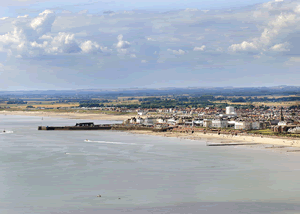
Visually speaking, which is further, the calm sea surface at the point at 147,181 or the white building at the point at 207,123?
the white building at the point at 207,123

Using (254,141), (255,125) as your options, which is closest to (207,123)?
(255,125)

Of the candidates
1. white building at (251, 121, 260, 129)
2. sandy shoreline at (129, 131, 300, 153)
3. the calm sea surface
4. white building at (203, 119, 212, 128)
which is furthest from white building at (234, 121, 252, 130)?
the calm sea surface

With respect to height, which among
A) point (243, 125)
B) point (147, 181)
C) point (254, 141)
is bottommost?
point (254, 141)

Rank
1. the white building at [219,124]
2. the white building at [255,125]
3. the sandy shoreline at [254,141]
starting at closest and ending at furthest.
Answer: the sandy shoreline at [254,141] < the white building at [255,125] < the white building at [219,124]

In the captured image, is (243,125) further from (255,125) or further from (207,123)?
(207,123)

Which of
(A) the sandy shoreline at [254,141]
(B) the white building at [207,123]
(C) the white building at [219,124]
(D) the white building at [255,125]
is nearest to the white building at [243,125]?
(D) the white building at [255,125]

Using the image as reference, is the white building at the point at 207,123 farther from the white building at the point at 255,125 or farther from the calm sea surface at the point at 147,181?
the calm sea surface at the point at 147,181

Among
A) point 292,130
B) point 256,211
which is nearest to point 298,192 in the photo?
point 256,211

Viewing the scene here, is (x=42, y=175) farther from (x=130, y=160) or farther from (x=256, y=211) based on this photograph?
(x=256, y=211)
